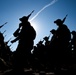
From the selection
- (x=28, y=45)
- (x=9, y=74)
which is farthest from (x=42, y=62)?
(x=9, y=74)

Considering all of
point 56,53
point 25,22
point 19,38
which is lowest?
point 56,53

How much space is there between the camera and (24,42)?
28.0 ft

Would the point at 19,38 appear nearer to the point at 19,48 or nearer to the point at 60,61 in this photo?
the point at 19,48

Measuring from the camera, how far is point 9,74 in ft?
23.8

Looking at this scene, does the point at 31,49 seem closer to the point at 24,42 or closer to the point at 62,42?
the point at 24,42

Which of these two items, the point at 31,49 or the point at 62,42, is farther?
the point at 62,42

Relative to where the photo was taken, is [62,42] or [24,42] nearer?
[24,42]

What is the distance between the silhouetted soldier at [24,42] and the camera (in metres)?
8.16

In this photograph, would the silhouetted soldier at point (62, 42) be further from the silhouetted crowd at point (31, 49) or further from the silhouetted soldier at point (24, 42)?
the silhouetted soldier at point (24, 42)

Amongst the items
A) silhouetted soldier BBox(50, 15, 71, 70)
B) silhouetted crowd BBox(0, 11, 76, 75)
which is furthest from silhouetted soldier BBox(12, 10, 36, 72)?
silhouetted soldier BBox(50, 15, 71, 70)

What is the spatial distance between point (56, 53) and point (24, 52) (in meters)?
2.90

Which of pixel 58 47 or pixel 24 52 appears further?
pixel 58 47

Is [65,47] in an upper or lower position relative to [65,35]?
lower

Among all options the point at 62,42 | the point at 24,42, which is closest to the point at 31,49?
the point at 24,42
